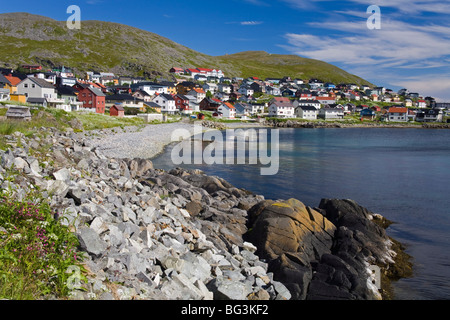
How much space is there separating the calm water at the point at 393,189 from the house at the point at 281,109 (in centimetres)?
8388

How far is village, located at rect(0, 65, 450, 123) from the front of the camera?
6723 cm

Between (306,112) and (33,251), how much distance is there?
445 ft

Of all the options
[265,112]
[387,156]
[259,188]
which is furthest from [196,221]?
[265,112]

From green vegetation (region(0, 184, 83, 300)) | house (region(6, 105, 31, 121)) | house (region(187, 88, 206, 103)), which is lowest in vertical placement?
green vegetation (region(0, 184, 83, 300))

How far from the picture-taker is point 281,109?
429ft

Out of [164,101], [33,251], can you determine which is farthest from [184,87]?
[33,251]

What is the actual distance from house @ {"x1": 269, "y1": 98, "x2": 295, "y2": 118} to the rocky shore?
11376 centimetres

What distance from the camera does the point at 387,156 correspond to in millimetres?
48188

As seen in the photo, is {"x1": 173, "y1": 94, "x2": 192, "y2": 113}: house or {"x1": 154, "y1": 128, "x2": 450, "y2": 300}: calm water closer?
{"x1": 154, "y1": 128, "x2": 450, "y2": 300}: calm water

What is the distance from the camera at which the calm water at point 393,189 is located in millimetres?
14211

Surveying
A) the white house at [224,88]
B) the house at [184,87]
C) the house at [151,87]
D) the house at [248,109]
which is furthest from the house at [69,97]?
the white house at [224,88]

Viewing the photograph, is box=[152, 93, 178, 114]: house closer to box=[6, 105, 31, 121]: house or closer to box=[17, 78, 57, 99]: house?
box=[17, 78, 57, 99]: house

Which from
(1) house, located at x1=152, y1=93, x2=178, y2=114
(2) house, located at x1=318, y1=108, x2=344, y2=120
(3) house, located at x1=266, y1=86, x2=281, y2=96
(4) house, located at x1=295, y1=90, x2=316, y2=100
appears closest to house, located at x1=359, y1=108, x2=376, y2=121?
(2) house, located at x1=318, y1=108, x2=344, y2=120
